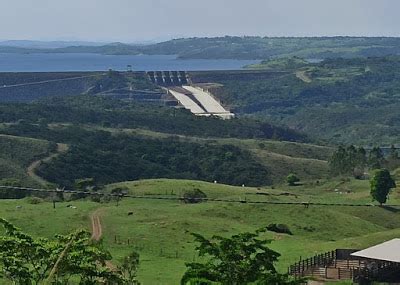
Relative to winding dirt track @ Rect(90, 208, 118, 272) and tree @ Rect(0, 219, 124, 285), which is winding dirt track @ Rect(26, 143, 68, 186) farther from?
tree @ Rect(0, 219, 124, 285)

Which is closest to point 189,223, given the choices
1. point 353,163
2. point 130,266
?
point 130,266

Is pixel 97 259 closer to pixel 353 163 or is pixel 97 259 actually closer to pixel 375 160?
pixel 353 163

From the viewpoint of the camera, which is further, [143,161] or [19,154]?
[143,161]

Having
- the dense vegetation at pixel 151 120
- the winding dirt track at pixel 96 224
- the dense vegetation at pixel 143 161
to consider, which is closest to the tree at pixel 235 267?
the winding dirt track at pixel 96 224

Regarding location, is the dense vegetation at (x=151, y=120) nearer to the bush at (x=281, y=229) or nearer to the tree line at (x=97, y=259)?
the bush at (x=281, y=229)

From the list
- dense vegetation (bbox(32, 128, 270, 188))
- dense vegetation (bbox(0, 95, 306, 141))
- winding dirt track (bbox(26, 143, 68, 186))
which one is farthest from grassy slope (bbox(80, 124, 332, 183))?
winding dirt track (bbox(26, 143, 68, 186))
